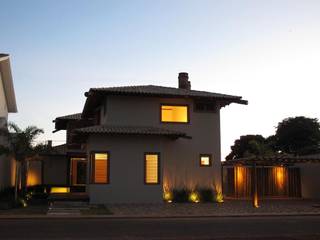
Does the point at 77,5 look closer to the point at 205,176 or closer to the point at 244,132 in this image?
the point at 205,176

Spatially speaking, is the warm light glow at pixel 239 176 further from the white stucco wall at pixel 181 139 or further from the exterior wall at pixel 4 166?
the exterior wall at pixel 4 166

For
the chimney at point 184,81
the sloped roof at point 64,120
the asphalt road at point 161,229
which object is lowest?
the asphalt road at point 161,229

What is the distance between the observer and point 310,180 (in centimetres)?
3109

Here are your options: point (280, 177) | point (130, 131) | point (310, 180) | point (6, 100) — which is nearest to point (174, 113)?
point (130, 131)

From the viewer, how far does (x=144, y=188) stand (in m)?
24.4

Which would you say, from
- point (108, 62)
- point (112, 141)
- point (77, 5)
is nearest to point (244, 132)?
point (108, 62)

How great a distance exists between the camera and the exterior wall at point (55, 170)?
35.7 meters

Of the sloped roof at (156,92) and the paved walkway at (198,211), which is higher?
the sloped roof at (156,92)

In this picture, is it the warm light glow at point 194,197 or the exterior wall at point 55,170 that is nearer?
the warm light glow at point 194,197

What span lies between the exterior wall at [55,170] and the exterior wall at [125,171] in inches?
471

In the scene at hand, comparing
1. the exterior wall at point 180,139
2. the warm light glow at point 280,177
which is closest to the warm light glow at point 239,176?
the warm light glow at point 280,177

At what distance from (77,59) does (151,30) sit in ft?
23.5

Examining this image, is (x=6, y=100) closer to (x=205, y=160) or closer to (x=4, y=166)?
(x=4, y=166)

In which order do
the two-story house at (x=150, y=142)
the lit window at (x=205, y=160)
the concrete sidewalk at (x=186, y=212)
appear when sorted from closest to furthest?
1. the concrete sidewalk at (x=186, y=212)
2. the two-story house at (x=150, y=142)
3. the lit window at (x=205, y=160)
